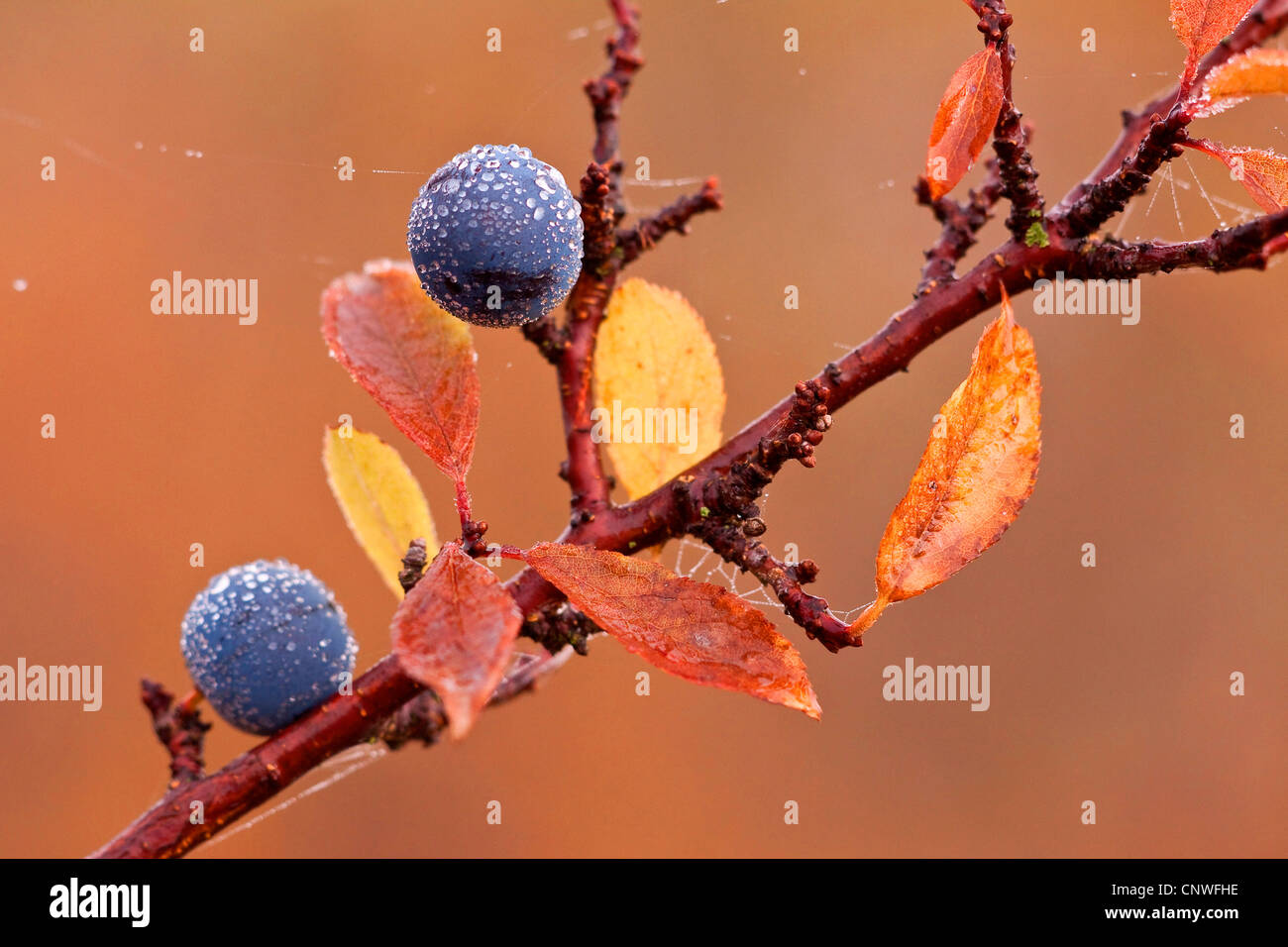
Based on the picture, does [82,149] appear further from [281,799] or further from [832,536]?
[832,536]

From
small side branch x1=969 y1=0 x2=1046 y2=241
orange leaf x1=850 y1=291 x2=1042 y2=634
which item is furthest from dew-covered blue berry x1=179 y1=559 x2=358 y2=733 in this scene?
small side branch x1=969 y1=0 x2=1046 y2=241

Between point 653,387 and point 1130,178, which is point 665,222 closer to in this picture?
point 653,387

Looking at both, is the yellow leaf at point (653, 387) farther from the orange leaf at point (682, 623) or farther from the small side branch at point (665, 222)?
the orange leaf at point (682, 623)

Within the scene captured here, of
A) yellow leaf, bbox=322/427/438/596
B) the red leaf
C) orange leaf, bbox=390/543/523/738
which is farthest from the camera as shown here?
yellow leaf, bbox=322/427/438/596

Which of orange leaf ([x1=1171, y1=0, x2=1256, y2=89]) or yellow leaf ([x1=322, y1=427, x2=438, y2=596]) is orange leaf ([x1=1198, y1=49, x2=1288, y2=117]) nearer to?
orange leaf ([x1=1171, y1=0, x2=1256, y2=89])

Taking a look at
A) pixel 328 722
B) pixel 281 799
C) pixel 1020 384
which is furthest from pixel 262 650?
pixel 281 799

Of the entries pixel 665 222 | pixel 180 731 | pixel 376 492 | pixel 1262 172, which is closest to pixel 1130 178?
pixel 1262 172

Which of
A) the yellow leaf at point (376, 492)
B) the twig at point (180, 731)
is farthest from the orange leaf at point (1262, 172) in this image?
the twig at point (180, 731)
